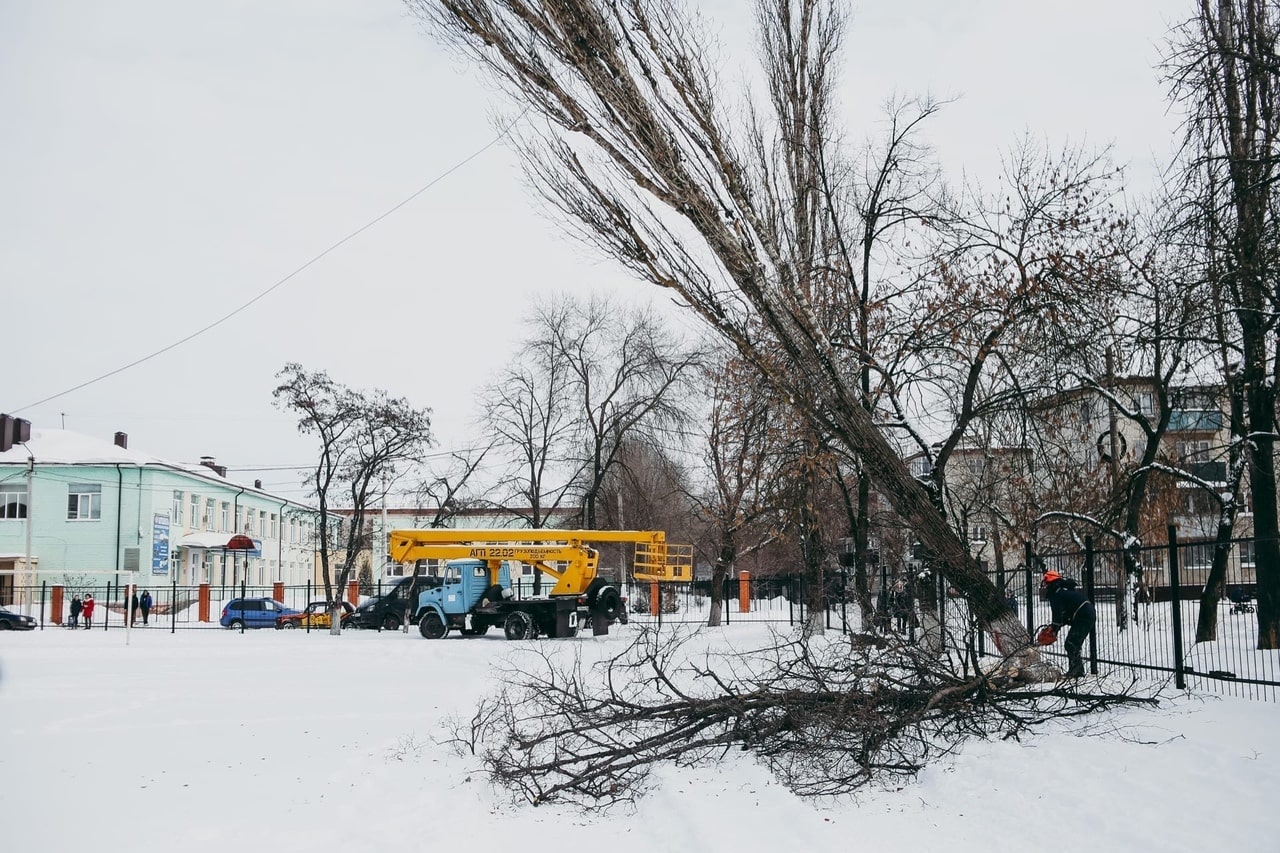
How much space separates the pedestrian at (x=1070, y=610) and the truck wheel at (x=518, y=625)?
15856mm

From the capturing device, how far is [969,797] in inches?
303

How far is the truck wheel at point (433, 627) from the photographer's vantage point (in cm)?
2891

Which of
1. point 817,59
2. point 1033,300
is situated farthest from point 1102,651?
point 817,59

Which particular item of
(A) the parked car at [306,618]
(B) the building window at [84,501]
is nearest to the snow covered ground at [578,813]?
(A) the parked car at [306,618]

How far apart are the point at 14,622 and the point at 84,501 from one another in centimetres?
1484

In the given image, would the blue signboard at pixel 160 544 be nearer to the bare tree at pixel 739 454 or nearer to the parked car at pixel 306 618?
the parked car at pixel 306 618

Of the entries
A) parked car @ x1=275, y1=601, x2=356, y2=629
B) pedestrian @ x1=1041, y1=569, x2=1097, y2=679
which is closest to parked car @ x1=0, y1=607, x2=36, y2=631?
parked car @ x1=275, y1=601, x2=356, y2=629

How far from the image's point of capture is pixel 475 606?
1139 inches

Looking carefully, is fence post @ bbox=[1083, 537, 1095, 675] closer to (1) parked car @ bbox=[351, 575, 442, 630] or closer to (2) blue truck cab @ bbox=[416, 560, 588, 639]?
(2) blue truck cab @ bbox=[416, 560, 588, 639]

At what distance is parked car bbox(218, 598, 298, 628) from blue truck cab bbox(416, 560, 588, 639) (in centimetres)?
1107

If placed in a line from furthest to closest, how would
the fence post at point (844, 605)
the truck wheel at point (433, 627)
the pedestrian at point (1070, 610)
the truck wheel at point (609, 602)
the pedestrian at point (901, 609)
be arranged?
the truck wheel at point (433, 627)
the truck wheel at point (609, 602)
the pedestrian at point (1070, 610)
the pedestrian at point (901, 609)
the fence post at point (844, 605)

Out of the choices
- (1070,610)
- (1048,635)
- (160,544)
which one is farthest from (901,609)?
(160,544)

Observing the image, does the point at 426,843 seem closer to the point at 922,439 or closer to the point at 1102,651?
the point at 1102,651

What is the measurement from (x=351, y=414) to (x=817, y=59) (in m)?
22.7
